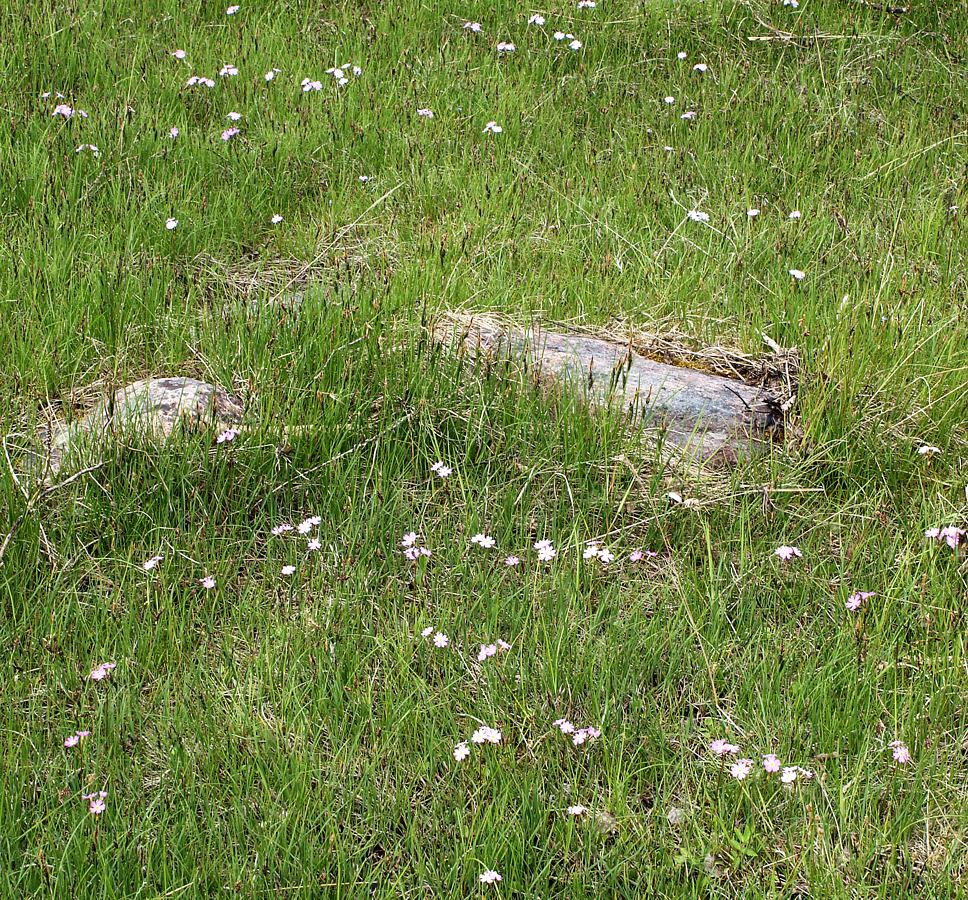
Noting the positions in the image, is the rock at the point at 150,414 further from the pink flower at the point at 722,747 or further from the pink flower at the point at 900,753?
the pink flower at the point at 900,753

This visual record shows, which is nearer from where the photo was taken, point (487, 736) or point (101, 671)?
point (487, 736)

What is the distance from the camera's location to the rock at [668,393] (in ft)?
10.9

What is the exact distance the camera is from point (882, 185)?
15.8 ft

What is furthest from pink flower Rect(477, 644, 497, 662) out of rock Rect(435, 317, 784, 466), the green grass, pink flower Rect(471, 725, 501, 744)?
rock Rect(435, 317, 784, 466)

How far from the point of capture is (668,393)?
3.42 m

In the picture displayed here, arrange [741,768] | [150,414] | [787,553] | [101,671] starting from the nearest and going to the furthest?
1. [741,768]
2. [101,671]
3. [787,553]
4. [150,414]

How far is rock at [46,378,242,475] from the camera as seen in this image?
306 centimetres

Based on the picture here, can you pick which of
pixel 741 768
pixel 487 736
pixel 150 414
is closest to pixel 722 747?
pixel 741 768

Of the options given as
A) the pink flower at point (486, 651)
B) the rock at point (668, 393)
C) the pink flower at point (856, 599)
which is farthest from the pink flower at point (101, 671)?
the pink flower at point (856, 599)

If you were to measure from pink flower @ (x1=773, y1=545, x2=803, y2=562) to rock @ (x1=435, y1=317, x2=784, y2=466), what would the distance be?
1.36 feet

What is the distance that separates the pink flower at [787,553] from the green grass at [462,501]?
62 millimetres

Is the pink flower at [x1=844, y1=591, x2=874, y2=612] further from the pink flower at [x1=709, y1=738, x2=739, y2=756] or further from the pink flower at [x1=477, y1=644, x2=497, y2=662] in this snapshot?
the pink flower at [x1=477, y1=644, x2=497, y2=662]

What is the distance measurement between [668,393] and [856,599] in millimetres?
1009

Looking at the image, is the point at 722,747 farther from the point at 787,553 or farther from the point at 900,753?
the point at 787,553
